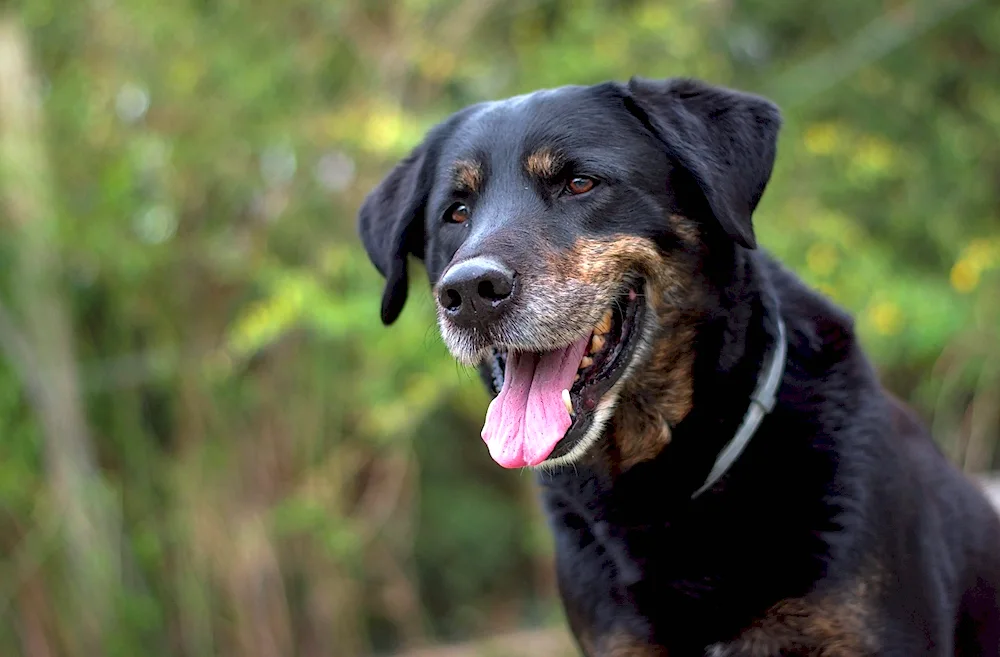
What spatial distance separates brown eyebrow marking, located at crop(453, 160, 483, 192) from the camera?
291 cm

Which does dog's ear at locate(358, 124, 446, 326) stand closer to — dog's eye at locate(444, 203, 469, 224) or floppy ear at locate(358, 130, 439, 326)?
floppy ear at locate(358, 130, 439, 326)

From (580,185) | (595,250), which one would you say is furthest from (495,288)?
(580,185)

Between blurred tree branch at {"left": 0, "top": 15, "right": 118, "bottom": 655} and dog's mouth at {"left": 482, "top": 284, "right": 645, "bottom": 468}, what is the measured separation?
Answer: 142 inches

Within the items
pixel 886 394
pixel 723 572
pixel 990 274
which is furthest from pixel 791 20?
pixel 723 572

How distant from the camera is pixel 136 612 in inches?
236

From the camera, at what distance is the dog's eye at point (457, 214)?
295 centimetres

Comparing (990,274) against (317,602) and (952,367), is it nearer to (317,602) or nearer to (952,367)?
(952,367)

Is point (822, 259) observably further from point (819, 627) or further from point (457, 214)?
point (819, 627)

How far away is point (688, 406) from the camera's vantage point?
2746 mm

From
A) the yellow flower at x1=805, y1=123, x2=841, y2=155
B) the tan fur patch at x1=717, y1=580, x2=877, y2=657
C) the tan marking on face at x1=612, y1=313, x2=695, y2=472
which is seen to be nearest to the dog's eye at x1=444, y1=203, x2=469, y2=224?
the tan marking on face at x1=612, y1=313, x2=695, y2=472

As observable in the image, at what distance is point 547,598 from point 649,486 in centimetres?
564

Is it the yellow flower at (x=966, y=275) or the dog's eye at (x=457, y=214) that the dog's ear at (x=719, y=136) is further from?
the yellow flower at (x=966, y=275)

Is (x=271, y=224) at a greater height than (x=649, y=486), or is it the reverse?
(x=271, y=224)

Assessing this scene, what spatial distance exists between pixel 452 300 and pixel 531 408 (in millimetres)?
315
